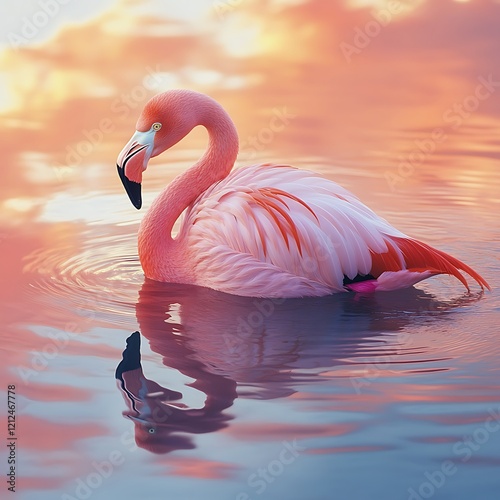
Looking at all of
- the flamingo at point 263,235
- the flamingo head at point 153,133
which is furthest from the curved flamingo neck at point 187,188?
the flamingo head at point 153,133

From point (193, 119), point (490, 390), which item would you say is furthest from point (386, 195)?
point (490, 390)

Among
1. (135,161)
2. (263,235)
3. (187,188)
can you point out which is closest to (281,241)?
(263,235)

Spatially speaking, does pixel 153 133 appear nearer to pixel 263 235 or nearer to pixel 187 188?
pixel 187 188

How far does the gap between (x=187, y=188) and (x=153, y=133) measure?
1.23 feet

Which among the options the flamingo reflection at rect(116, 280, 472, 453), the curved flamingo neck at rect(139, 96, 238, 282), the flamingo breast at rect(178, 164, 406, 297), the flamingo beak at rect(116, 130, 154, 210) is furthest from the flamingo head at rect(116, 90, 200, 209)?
the flamingo reflection at rect(116, 280, 472, 453)

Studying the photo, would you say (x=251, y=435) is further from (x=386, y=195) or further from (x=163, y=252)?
(x=386, y=195)

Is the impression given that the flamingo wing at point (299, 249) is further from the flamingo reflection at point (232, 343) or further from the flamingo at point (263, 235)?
the flamingo reflection at point (232, 343)

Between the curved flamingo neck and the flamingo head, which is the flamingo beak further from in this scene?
the curved flamingo neck

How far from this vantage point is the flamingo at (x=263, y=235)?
4953 mm

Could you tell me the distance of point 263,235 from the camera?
4949 mm

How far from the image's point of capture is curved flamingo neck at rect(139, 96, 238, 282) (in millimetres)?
5352

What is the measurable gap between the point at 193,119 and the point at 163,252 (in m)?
0.77

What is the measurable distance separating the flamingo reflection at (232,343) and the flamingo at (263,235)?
11 centimetres

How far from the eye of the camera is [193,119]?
542 centimetres
